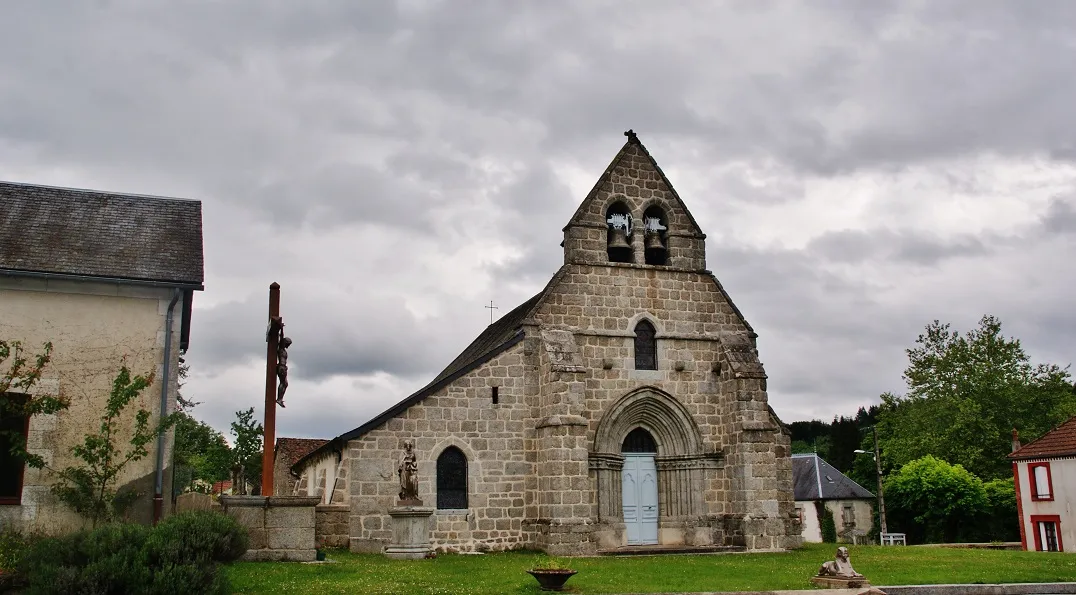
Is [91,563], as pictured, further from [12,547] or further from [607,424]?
[607,424]

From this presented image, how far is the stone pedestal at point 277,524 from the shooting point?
14.9 m

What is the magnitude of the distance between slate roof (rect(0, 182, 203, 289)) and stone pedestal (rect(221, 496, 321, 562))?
4.41 meters

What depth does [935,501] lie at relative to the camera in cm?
3975

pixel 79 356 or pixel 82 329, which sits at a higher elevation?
pixel 82 329

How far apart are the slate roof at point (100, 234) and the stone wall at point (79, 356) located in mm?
397

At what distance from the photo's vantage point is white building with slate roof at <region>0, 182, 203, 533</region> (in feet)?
51.9

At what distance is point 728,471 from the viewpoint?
2314 centimetres

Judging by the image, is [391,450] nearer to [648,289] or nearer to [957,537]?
[648,289]

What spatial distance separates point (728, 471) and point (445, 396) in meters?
7.54

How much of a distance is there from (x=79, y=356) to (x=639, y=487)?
13.5 meters

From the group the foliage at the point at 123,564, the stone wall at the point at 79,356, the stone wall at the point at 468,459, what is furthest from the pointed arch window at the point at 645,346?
the foliage at the point at 123,564

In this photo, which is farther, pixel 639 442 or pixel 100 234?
pixel 639 442

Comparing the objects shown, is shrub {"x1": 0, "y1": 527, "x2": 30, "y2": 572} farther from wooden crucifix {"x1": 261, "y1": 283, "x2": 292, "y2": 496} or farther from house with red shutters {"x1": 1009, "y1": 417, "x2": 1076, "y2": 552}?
house with red shutters {"x1": 1009, "y1": 417, "x2": 1076, "y2": 552}

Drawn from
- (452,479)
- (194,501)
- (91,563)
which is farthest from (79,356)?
(452,479)
